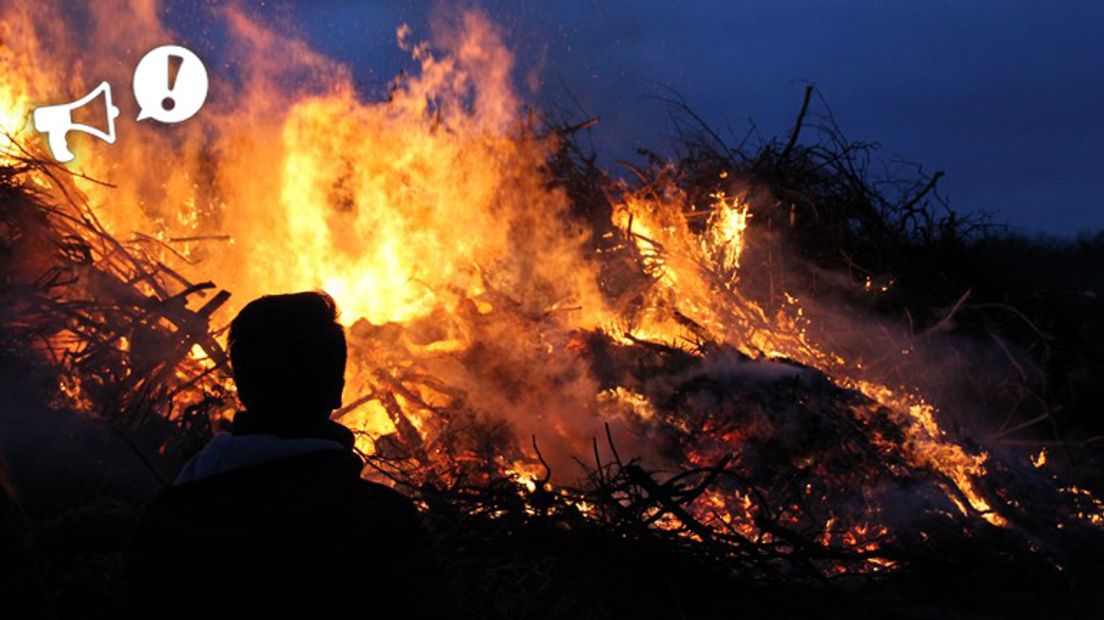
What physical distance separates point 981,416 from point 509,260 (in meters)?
4.57

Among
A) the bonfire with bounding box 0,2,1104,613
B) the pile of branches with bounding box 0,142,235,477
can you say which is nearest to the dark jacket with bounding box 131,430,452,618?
the bonfire with bounding box 0,2,1104,613

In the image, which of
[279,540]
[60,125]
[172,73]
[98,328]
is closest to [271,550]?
[279,540]

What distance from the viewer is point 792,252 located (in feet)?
30.1

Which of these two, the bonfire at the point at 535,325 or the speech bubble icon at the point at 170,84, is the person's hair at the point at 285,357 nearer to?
the bonfire at the point at 535,325

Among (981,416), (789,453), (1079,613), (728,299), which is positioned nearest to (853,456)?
(789,453)

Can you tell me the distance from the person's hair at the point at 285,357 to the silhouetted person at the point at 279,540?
0.21 ft

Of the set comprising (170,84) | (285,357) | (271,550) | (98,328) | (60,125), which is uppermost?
(170,84)

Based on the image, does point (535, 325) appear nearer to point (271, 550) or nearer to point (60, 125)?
point (60, 125)

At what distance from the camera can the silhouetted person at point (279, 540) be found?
1698 millimetres

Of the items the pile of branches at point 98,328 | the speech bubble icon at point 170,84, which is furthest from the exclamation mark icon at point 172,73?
the pile of branches at point 98,328

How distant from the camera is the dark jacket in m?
1.70

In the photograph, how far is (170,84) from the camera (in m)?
8.20

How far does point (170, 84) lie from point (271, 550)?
7.51 m

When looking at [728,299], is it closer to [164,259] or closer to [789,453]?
[789,453]
